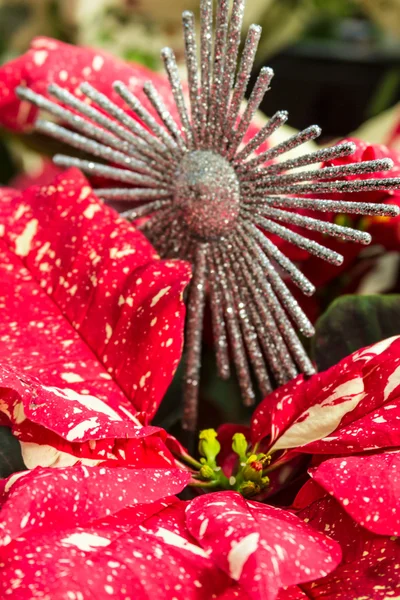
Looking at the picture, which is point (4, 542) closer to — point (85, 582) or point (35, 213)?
point (85, 582)

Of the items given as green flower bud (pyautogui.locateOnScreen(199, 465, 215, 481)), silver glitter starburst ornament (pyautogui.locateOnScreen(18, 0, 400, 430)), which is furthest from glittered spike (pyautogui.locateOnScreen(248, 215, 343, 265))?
green flower bud (pyautogui.locateOnScreen(199, 465, 215, 481))

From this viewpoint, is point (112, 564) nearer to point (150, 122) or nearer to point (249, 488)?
point (249, 488)

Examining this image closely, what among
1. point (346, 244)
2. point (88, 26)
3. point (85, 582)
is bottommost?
point (85, 582)

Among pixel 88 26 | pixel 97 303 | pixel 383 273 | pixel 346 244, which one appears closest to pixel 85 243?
pixel 97 303

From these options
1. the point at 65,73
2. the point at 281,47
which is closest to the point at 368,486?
the point at 65,73

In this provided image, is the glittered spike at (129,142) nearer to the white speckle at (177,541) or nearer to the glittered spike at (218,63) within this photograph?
the glittered spike at (218,63)

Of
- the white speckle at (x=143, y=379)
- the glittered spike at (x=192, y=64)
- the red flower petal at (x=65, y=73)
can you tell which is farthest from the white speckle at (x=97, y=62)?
the white speckle at (x=143, y=379)
